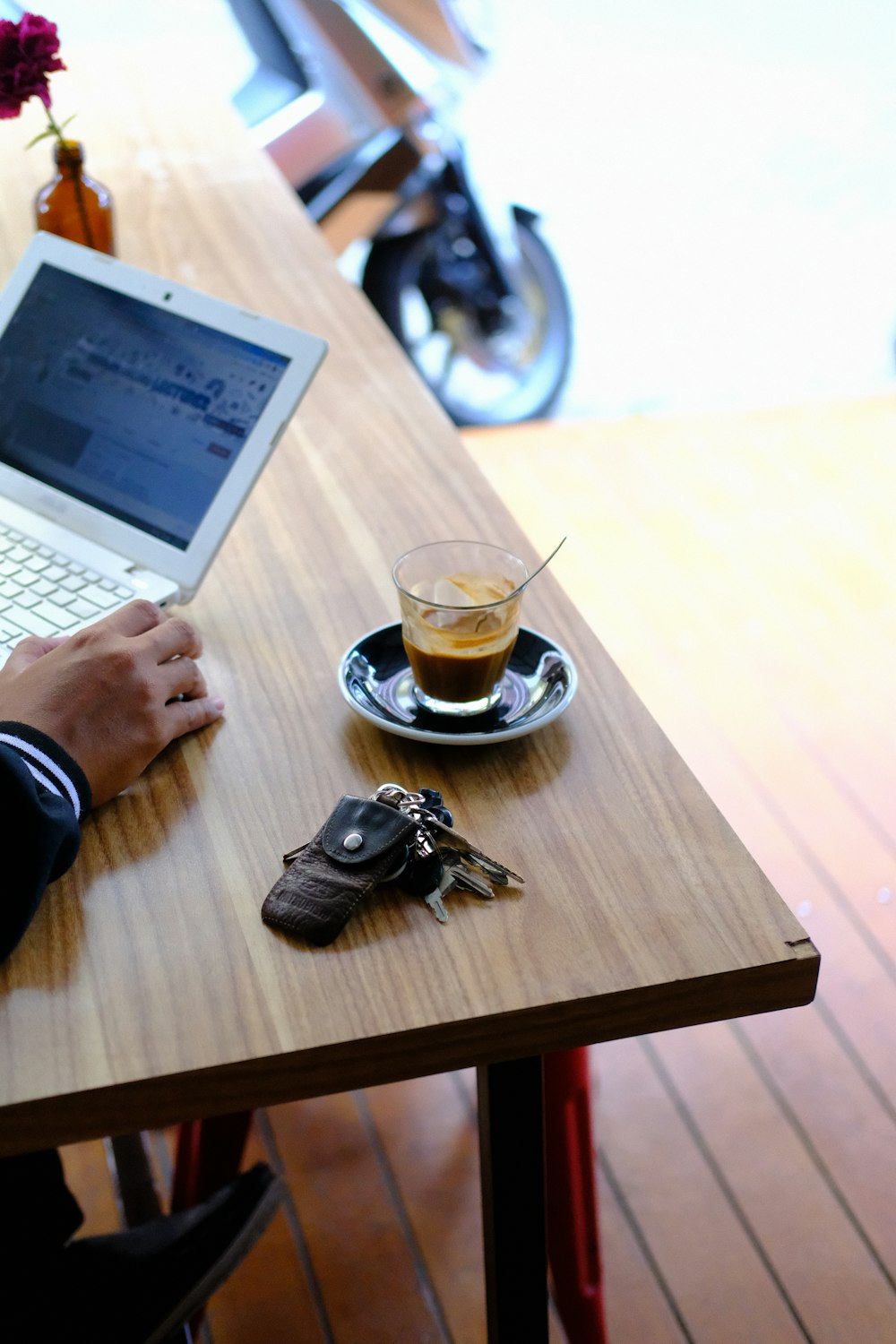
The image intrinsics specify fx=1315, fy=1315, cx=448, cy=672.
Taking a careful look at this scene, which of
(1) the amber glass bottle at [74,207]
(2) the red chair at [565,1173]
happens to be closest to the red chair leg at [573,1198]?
(2) the red chair at [565,1173]

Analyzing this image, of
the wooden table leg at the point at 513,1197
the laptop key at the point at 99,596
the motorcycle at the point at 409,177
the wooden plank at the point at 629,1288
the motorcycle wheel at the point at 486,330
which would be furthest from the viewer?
the motorcycle wheel at the point at 486,330

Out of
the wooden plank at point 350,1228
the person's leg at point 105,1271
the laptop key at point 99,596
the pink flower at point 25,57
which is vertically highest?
the pink flower at point 25,57

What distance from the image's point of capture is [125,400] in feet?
3.35

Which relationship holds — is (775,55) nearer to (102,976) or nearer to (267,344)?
(267,344)

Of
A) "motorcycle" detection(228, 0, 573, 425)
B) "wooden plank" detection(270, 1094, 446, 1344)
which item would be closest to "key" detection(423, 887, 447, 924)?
"wooden plank" detection(270, 1094, 446, 1344)

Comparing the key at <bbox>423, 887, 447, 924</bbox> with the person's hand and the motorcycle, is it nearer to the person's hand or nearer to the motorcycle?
the person's hand

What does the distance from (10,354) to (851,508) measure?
2.06m

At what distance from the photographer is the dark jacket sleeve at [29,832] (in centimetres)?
70

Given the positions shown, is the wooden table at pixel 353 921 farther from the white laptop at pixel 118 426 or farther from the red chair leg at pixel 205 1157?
the red chair leg at pixel 205 1157

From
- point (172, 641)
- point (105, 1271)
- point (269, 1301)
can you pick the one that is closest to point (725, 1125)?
point (269, 1301)

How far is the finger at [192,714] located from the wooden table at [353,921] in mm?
10

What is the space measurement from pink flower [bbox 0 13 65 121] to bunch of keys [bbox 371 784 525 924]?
2.60 feet

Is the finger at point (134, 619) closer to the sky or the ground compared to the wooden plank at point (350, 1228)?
closer to the sky

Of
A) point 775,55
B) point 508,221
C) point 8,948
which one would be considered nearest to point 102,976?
point 8,948
